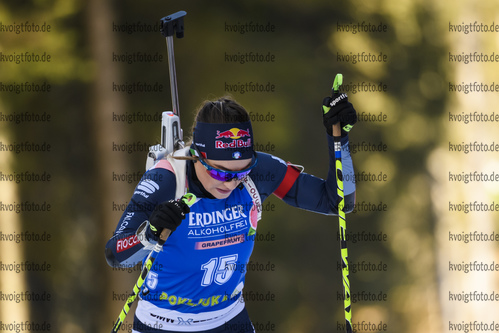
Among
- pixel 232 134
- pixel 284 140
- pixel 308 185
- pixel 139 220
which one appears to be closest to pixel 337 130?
pixel 308 185

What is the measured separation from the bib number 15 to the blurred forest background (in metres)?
4.21

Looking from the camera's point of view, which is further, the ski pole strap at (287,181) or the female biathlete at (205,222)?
the ski pole strap at (287,181)

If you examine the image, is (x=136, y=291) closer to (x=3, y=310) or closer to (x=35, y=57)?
(x=35, y=57)

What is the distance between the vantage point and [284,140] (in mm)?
7465

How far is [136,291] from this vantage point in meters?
3.06

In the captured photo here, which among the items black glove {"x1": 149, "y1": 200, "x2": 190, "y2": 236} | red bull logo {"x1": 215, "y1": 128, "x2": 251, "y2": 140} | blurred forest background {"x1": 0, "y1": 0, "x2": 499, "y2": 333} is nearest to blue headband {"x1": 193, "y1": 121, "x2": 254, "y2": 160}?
red bull logo {"x1": 215, "y1": 128, "x2": 251, "y2": 140}

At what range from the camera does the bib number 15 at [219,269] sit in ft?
9.91

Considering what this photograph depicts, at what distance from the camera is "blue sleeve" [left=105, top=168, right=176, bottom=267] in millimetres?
2767

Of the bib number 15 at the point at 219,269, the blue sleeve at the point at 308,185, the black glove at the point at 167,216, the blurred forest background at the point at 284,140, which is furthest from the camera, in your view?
the blurred forest background at the point at 284,140

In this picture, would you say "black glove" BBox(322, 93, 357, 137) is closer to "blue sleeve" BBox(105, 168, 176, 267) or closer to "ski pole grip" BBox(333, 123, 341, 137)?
"ski pole grip" BBox(333, 123, 341, 137)

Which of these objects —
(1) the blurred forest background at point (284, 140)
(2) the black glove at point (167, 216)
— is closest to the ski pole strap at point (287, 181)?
(2) the black glove at point (167, 216)

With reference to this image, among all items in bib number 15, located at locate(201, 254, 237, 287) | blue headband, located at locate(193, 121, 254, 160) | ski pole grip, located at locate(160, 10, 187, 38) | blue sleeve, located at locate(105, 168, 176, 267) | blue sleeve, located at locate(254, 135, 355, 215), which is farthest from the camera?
ski pole grip, located at locate(160, 10, 187, 38)

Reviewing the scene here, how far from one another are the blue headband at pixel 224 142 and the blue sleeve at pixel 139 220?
21 centimetres

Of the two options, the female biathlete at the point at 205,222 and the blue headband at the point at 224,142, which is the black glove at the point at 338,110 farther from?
A: the blue headband at the point at 224,142
